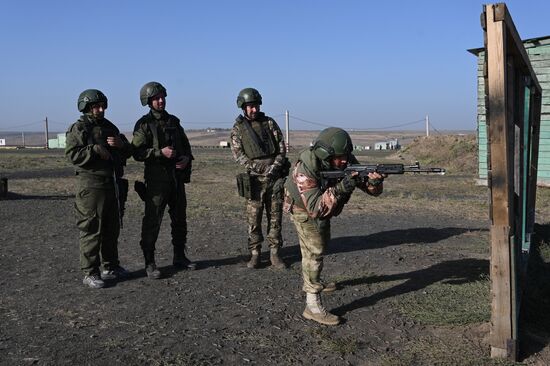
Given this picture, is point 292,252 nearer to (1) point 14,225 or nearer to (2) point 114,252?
(2) point 114,252

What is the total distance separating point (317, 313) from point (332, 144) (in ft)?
4.97

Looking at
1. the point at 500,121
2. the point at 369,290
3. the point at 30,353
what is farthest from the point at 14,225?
the point at 500,121

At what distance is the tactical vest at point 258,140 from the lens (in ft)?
21.9

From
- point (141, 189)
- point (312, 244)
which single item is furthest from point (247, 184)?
point (312, 244)

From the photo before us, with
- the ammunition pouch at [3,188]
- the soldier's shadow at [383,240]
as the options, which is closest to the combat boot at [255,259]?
the soldier's shadow at [383,240]

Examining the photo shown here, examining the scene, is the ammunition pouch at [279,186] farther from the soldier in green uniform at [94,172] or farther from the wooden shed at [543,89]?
the wooden shed at [543,89]

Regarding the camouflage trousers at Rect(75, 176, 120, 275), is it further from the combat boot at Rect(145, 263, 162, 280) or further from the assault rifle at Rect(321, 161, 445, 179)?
the assault rifle at Rect(321, 161, 445, 179)

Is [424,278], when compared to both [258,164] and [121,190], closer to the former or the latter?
[258,164]

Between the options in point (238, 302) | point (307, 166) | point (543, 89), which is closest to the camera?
point (307, 166)

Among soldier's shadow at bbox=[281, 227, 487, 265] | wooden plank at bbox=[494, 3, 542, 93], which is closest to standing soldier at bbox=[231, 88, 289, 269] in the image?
soldier's shadow at bbox=[281, 227, 487, 265]

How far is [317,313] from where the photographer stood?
16.0 ft

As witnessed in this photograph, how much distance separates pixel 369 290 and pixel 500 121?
2.59 metres

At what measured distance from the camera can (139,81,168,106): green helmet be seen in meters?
6.15

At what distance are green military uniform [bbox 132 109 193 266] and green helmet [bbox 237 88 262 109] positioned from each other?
80 cm
